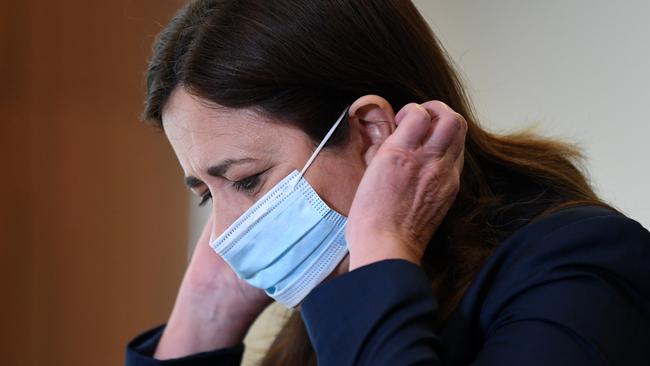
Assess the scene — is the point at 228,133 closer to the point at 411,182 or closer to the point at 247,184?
the point at 247,184

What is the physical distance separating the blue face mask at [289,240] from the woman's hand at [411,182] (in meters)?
0.09

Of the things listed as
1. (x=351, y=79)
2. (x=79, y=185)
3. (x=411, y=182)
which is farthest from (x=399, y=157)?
(x=79, y=185)

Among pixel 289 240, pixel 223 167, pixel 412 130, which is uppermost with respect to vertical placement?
pixel 412 130

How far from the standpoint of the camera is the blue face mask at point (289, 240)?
3.53ft

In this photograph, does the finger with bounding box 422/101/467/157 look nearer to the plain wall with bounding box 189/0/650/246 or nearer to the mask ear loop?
the mask ear loop

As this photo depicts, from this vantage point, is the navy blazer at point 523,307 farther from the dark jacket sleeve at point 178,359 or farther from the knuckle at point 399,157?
the dark jacket sleeve at point 178,359

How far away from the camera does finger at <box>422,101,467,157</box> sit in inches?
39.7

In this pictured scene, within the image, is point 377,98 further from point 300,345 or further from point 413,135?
point 300,345

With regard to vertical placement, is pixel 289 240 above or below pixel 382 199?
below

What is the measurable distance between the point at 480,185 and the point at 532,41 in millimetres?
991

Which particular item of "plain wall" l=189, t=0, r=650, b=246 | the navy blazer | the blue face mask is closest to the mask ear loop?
the blue face mask

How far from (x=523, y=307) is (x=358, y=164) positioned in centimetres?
33

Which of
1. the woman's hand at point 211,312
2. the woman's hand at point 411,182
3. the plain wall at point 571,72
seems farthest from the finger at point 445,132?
the plain wall at point 571,72

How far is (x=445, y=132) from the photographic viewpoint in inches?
39.6
